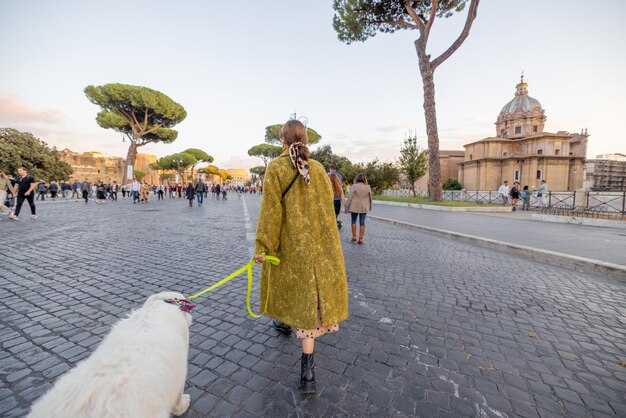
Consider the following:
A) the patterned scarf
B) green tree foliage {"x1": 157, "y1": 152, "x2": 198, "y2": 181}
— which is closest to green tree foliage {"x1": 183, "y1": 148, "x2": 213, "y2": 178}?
green tree foliage {"x1": 157, "y1": 152, "x2": 198, "y2": 181}

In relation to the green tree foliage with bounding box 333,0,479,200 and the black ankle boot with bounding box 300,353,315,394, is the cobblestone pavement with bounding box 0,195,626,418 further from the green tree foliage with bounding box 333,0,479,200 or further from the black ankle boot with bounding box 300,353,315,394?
the green tree foliage with bounding box 333,0,479,200

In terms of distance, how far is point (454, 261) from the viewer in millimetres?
5625

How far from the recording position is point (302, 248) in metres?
1.89

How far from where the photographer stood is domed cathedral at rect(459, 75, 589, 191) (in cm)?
4453

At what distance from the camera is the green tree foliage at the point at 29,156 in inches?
1208

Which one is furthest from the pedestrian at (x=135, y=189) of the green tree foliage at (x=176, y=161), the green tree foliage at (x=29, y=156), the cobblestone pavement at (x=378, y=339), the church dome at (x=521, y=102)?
the church dome at (x=521, y=102)

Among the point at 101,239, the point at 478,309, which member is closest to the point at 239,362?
the point at 478,309

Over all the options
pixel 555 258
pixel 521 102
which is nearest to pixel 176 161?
pixel 555 258

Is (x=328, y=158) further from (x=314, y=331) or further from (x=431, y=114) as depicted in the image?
(x=314, y=331)

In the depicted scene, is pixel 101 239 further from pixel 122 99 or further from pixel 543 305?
pixel 122 99

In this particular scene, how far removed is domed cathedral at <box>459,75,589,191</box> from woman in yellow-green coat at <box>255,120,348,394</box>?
53.1 m

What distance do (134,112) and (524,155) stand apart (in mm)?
55242

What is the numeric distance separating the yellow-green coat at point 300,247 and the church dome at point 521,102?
208ft

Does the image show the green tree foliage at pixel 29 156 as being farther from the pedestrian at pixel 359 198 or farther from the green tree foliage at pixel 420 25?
the pedestrian at pixel 359 198
